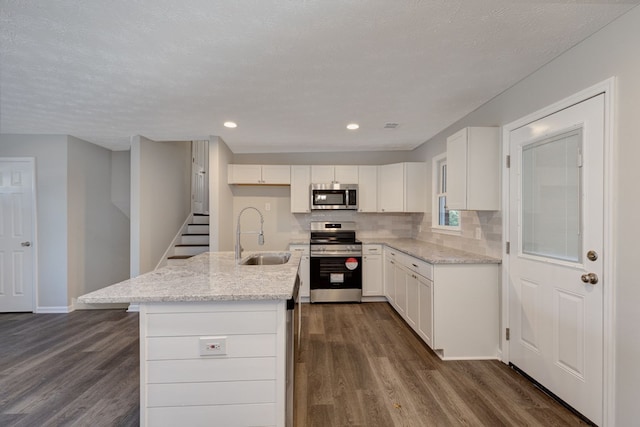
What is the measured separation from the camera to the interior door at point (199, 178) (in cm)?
590

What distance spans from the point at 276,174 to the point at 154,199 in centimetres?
183

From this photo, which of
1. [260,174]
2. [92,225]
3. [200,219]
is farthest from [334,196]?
[92,225]

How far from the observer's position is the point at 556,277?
1897 millimetres

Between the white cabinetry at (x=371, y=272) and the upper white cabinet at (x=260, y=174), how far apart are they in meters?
1.62

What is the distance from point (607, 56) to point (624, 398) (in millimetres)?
1887

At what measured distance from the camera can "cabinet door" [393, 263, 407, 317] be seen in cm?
324

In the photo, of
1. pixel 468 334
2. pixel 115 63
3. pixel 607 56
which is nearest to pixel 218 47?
pixel 115 63

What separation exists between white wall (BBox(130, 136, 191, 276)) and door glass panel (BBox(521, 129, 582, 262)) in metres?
4.35

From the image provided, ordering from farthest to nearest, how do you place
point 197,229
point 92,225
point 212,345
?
point 197,229 < point 92,225 < point 212,345

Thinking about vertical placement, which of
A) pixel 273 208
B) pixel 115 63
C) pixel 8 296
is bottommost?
pixel 8 296

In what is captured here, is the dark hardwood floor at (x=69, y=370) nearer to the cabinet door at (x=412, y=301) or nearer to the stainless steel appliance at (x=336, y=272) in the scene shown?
the stainless steel appliance at (x=336, y=272)

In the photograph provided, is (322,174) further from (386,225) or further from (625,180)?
(625,180)

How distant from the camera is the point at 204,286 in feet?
4.82

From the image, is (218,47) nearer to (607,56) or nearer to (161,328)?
(161,328)
